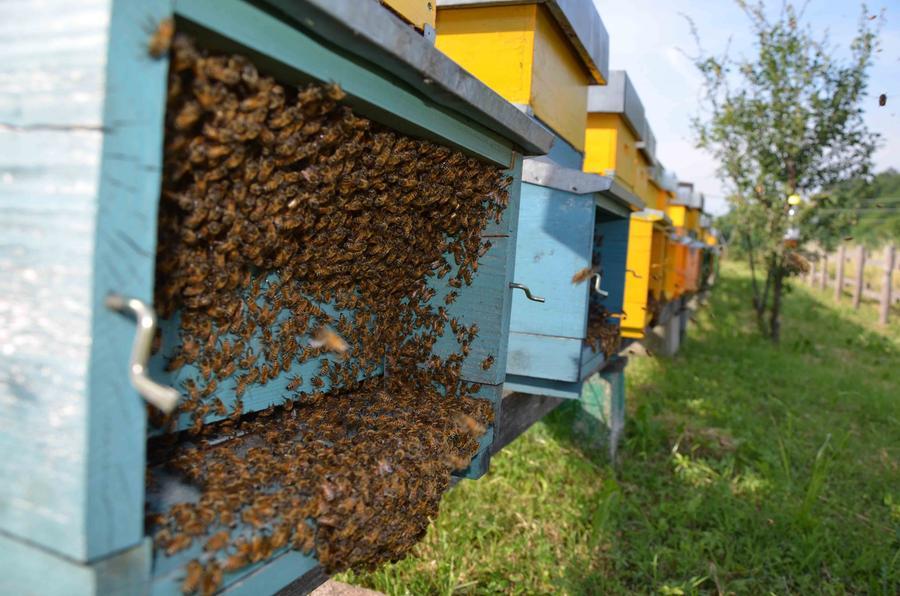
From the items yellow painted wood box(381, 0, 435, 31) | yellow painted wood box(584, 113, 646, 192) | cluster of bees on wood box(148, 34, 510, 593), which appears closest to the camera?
cluster of bees on wood box(148, 34, 510, 593)

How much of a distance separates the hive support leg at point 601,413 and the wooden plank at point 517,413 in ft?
6.44

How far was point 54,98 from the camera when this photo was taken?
835mm

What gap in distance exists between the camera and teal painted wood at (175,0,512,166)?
0.98 meters

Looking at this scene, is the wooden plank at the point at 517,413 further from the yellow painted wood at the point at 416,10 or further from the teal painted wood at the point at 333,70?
the yellow painted wood at the point at 416,10

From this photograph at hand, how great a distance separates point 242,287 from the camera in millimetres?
1490

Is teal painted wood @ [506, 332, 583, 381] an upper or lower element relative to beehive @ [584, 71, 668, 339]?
lower

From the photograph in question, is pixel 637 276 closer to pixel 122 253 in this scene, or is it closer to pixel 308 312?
pixel 308 312

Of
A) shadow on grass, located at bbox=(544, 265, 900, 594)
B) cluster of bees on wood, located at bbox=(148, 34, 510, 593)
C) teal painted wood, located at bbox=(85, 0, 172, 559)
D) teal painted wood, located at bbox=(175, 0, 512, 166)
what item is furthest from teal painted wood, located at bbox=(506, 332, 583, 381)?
teal painted wood, located at bbox=(85, 0, 172, 559)

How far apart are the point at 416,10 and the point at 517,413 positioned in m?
1.97

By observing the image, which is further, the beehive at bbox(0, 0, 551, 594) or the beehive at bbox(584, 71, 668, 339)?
the beehive at bbox(584, 71, 668, 339)

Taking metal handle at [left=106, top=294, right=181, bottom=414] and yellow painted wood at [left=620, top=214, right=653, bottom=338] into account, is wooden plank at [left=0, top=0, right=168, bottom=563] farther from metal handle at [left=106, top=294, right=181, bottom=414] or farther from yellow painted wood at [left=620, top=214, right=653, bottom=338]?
yellow painted wood at [left=620, top=214, right=653, bottom=338]

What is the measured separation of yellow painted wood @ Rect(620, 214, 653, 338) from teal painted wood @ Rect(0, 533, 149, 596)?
3.90 m

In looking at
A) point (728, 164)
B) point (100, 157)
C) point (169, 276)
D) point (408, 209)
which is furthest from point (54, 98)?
point (728, 164)

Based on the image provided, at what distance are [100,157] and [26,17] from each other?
0.22 meters
